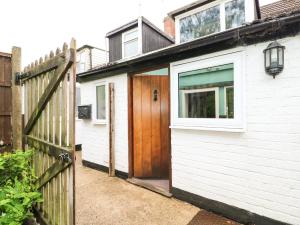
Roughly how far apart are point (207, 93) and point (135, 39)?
576 centimetres

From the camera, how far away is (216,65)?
12.3 ft

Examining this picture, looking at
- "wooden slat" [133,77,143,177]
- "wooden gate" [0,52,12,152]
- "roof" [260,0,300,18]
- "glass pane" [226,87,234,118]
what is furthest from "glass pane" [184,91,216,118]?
"roof" [260,0,300,18]

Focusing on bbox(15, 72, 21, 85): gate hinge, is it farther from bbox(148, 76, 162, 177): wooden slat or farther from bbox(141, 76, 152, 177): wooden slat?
bbox(148, 76, 162, 177): wooden slat

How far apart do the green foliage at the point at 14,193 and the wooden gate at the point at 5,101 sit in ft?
2.18

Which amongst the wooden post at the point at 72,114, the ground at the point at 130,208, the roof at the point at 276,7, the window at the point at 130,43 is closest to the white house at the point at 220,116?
the roof at the point at 276,7

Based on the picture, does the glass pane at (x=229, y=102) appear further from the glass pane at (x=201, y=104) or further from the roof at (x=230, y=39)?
the roof at (x=230, y=39)

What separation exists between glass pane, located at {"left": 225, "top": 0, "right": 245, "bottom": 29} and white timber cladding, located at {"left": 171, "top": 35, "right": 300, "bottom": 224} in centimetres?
254

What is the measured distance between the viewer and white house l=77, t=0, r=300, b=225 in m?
3.01

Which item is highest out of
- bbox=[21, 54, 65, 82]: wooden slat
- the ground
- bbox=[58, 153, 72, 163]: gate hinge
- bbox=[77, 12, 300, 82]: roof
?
bbox=[77, 12, 300, 82]: roof

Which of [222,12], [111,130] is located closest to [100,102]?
[111,130]

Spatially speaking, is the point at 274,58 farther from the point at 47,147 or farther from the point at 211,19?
the point at 211,19

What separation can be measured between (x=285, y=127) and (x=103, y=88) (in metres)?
5.04

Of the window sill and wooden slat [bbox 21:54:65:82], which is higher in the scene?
wooden slat [bbox 21:54:65:82]

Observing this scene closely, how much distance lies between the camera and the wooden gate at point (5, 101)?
321 cm
